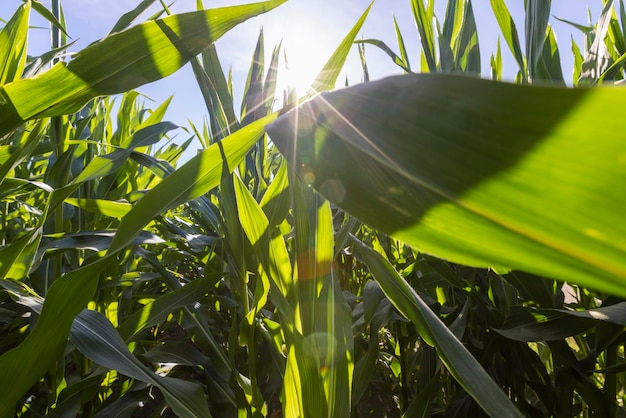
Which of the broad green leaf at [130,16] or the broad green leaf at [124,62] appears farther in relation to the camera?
the broad green leaf at [130,16]

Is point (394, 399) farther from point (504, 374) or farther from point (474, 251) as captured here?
point (474, 251)

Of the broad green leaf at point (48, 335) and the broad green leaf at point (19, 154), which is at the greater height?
the broad green leaf at point (19, 154)

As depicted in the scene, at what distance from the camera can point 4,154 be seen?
63cm

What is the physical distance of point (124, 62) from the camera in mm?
349

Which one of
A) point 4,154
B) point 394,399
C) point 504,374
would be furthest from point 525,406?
point 4,154

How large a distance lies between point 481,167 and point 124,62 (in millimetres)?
344

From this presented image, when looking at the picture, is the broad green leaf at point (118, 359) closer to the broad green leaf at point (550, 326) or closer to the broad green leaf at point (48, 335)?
the broad green leaf at point (48, 335)

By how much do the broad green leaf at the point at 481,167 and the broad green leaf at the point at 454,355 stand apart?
178mm

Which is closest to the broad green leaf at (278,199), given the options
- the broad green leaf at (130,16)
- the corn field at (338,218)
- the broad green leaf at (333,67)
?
the corn field at (338,218)

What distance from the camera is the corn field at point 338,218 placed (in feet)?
0.33

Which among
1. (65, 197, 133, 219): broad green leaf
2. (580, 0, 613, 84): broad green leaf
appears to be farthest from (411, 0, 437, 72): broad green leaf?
(65, 197, 133, 219): broad green leaf

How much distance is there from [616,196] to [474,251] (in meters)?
0.05

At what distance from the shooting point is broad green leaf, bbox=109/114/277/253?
30 centimetres

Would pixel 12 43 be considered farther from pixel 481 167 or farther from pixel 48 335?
pixel 481 167
